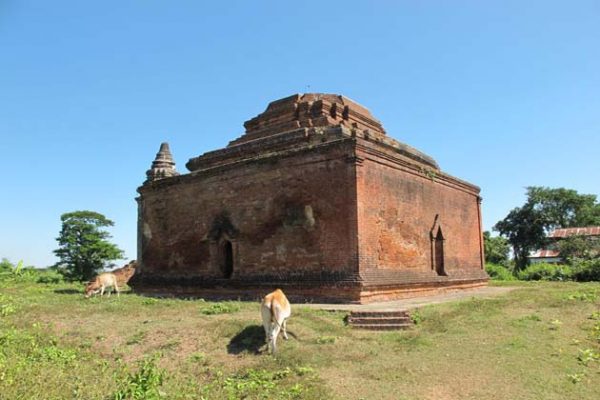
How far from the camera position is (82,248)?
37750 millimetres

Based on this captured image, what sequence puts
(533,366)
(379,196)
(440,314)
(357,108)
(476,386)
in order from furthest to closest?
(357,108) → (379,196) → (440,314) → (533,366) → (476,386)

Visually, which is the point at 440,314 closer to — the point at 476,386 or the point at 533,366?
the point at 533,366

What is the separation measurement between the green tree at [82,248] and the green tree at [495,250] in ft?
99.5

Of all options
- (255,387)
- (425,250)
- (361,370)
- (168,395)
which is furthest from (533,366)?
(425,250)

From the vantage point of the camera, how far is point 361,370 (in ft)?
24.1

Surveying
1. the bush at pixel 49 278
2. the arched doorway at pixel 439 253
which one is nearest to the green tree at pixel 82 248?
the bush at pixel 49 278

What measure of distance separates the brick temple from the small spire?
0.19 ft

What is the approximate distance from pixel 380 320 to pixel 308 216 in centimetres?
426

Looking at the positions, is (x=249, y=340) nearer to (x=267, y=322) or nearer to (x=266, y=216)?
(x=267, y=322)

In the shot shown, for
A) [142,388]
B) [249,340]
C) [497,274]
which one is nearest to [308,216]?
[249,340]

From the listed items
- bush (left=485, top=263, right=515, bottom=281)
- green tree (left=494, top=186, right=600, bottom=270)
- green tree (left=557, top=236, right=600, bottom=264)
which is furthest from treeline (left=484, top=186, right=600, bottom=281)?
bush (left=485, top=263, right=515, bottom=281)

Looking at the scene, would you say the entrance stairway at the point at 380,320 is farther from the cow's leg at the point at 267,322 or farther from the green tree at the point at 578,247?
the green tree at the point at 578,247

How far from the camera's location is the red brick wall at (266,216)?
12.8m

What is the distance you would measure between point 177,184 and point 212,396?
1217 cm
